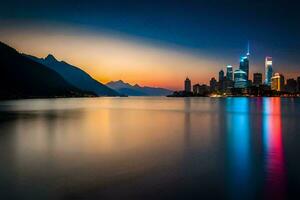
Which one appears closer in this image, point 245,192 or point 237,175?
point 245,192

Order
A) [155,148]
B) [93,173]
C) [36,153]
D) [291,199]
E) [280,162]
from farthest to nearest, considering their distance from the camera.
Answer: [155,148] → [36,153] → [280,162] → [93,173] → [291,199]

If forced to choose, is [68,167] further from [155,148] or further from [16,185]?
[155,148]

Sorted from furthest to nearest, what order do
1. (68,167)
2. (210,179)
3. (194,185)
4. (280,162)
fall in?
(280,162) < (68,167) < (210,179) < (194,185)

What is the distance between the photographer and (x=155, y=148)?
22.3 m

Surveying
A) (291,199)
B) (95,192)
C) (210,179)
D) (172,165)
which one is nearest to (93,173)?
(95,192)

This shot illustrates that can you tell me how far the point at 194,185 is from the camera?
40.3 feet

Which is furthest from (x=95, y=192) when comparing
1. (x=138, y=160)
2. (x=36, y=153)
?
(x=36, y=153)

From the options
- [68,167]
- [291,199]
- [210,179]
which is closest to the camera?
Result: [291,199]

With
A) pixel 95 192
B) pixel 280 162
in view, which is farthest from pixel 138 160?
pixel 280 162

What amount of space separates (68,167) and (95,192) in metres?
4.86

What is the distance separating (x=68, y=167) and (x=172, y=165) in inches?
217

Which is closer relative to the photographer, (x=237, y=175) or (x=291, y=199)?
(x=291, y=199)

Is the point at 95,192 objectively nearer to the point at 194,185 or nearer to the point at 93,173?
the point at 93,173

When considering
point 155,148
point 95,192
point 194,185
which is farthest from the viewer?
point 155,148
